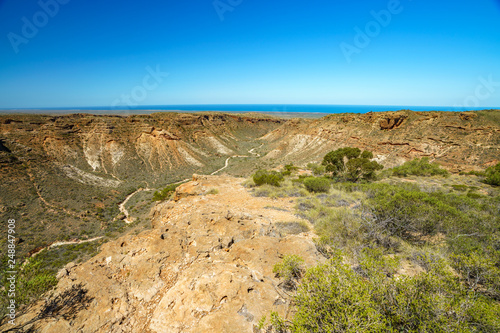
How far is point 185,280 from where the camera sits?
5871mm

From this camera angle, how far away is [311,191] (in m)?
16.6

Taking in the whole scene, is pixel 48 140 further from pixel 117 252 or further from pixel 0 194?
pixel 117 252

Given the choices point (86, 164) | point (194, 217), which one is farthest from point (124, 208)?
point (194, 217)

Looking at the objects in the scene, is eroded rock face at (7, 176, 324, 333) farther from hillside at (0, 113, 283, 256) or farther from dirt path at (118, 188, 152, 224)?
dirt path at (118, 188, 152, 224)

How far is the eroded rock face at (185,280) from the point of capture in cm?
487

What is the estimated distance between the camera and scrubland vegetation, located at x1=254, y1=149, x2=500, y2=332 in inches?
148

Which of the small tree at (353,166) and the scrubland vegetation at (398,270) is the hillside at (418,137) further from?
the scrubland vegetation at (398,270)

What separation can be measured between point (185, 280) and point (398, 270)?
22.1 ft

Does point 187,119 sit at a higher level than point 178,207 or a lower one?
higher

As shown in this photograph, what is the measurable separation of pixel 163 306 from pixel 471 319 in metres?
6.89

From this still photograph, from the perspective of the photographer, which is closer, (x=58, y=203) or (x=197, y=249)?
(x=197, y=249)

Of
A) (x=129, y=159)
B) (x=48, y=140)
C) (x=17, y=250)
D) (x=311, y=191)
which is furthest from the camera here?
(x=129, y=159)

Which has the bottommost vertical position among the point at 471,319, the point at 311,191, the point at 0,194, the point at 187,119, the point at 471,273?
the point at 0,194

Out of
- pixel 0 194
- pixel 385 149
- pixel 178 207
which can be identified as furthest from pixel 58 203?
pixel 385 149
